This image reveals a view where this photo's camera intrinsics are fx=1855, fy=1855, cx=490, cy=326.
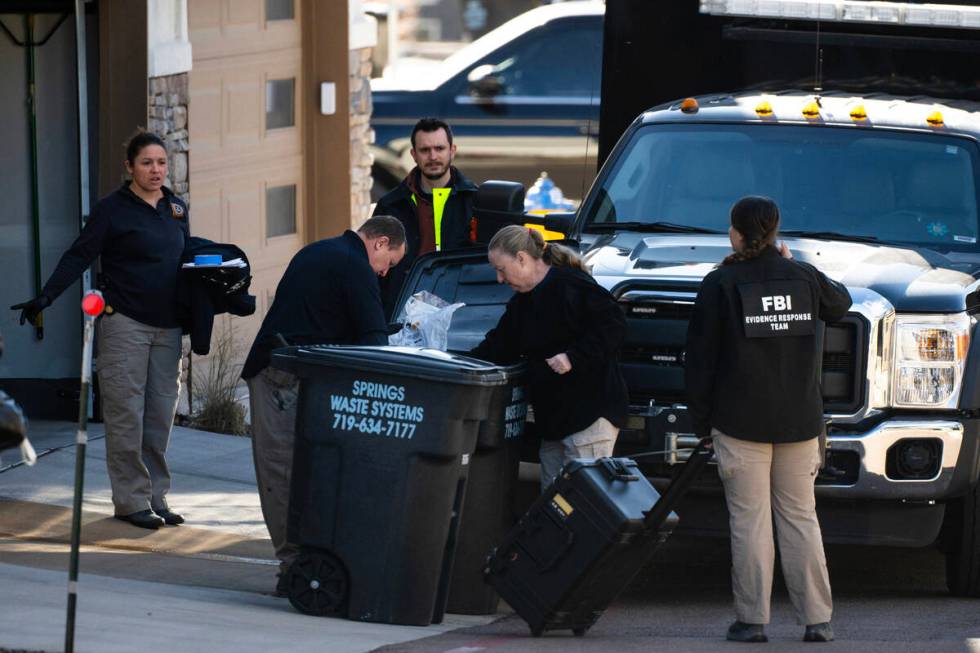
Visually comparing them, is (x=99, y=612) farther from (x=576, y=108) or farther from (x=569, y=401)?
(x=576, y=108)

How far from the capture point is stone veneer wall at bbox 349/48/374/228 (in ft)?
47.3

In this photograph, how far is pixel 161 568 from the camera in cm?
833

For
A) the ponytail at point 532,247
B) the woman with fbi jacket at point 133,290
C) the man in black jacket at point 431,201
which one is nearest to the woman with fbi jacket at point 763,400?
the ponytail at point 532,247

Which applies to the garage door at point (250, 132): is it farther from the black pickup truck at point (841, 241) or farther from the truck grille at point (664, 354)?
the truck grille at point (664, 354)

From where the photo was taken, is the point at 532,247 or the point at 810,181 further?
the point at 810,181

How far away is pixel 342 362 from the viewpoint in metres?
7.19

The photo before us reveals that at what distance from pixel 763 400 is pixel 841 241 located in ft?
6.35

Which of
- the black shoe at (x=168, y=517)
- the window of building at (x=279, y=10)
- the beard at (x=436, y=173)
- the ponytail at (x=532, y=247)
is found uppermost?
the window of building at (x=279, y=10)

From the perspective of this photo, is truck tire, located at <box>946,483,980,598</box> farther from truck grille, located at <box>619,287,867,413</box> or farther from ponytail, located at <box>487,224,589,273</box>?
ponytail, located at <box>487,224,589,273</box>

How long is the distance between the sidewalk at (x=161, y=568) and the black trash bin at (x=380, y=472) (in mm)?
150

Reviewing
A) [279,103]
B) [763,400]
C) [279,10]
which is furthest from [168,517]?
[279,10]

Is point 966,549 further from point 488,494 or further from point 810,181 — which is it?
point 488,494

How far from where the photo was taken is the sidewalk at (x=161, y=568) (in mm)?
6605

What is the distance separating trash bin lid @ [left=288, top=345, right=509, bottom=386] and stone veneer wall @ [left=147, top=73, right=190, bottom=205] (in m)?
4.27
